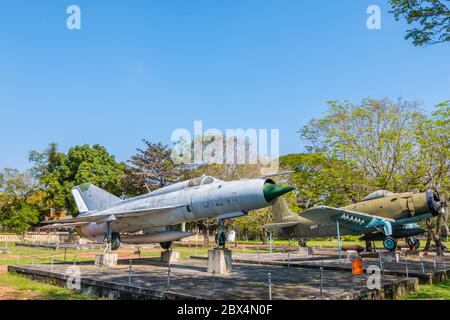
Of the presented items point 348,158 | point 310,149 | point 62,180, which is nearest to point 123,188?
point 62,180

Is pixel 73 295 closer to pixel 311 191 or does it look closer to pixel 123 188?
pixel 311 191

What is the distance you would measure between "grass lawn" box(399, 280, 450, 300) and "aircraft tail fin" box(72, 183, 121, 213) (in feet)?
52.6

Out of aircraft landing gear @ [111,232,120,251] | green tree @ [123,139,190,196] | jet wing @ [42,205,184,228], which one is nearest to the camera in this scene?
jet wing @ [42,205,184,228]

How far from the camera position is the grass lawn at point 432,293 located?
11.3 meters

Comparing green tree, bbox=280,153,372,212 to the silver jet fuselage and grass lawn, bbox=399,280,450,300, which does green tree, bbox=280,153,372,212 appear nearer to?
grass lawn, bbox=399,280,450,300

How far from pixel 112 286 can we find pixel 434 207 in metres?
17.6

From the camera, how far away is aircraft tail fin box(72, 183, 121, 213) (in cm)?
2147

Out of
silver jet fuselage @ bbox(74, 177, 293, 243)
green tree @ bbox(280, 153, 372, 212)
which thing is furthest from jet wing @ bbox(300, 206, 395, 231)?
green tree @ bbox(280, 153, 372, 212)

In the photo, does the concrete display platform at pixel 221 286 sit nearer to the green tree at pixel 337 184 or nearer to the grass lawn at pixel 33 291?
the grass lawn at pixel 33 291

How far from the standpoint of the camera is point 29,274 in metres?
15.6

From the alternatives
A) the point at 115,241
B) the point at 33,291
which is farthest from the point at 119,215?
the point at 33,291

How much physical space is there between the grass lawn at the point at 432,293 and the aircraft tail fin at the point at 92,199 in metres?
16.0

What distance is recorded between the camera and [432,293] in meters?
12.1

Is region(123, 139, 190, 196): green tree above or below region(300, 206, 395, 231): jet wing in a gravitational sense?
above
